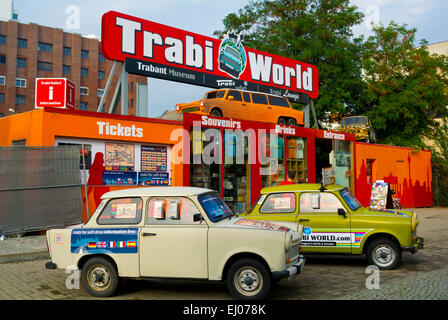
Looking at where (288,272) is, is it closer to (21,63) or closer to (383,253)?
(383,253)

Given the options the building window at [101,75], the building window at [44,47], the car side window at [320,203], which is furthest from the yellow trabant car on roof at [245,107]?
the building window at [101,75]

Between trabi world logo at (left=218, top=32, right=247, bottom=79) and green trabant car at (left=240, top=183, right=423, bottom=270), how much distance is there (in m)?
9.87

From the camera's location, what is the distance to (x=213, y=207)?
21.8 ft

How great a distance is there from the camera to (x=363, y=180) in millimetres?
22469

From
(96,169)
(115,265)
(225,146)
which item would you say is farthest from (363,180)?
(115,265)

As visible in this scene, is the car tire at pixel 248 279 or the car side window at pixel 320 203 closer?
the car tire at pixel 248 279

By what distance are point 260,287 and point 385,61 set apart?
29.7 metres

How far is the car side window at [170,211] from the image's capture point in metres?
6.35

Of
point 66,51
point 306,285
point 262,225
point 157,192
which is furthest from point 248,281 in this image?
point 66,51

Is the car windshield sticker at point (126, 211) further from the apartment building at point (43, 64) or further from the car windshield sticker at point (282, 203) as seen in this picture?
the apartment building at point (43, 64)

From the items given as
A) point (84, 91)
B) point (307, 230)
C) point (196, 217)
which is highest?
point (84, 91)

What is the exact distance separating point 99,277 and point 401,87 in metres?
28.9

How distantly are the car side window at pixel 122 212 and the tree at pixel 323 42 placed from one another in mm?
25849
